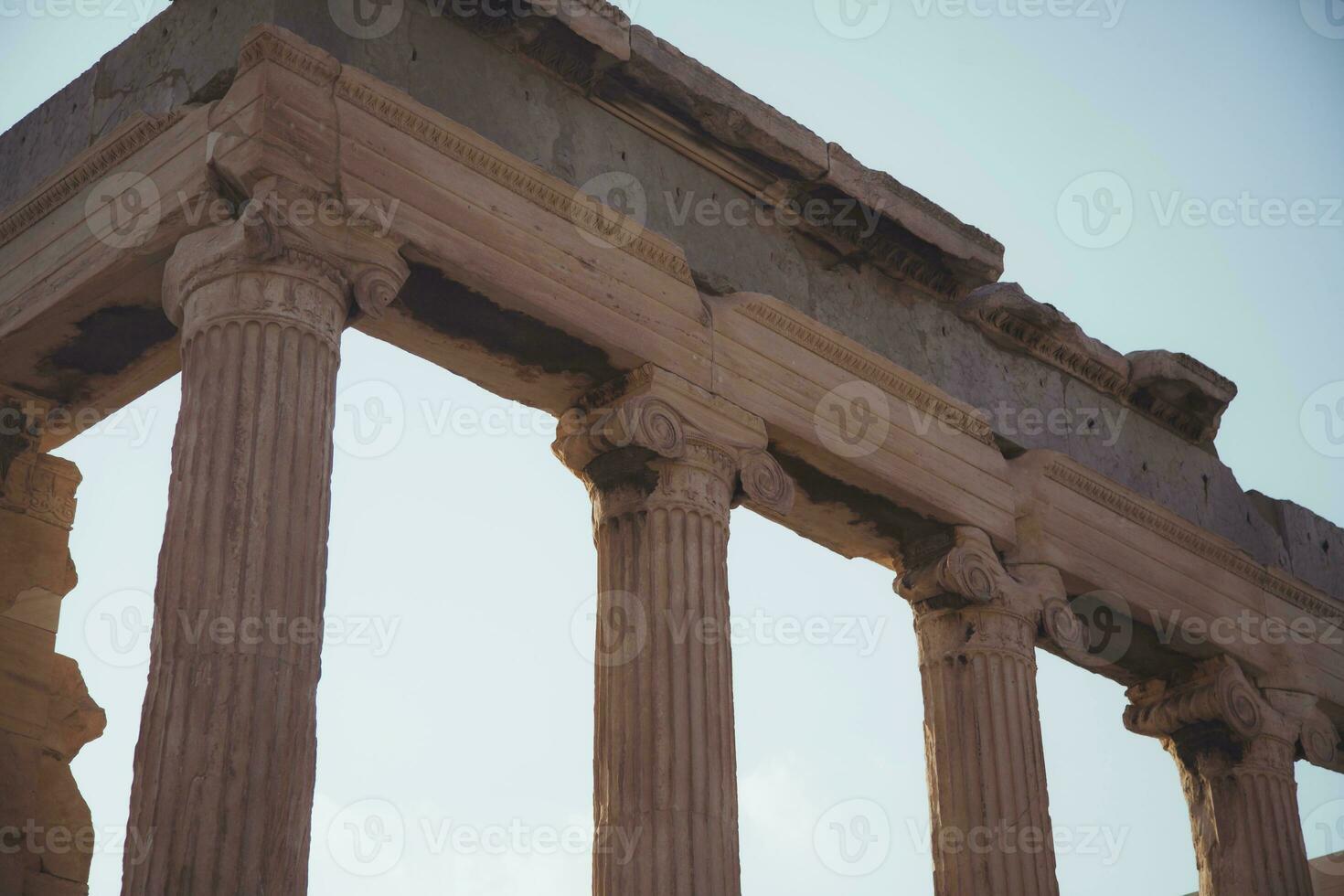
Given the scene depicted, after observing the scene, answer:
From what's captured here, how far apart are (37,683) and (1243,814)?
33.2ft

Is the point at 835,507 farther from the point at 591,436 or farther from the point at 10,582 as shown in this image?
the point at 10,582

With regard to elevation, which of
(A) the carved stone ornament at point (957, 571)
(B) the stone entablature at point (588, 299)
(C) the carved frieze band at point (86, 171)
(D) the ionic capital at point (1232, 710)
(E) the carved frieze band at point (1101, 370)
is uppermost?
(E) the carved frieze band at point (1101, 370)

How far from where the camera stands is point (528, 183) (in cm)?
1468

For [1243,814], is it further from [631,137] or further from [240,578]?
[240,578]

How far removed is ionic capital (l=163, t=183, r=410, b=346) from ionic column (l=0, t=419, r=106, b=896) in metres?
2.87

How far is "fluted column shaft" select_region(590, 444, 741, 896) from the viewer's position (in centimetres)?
1398

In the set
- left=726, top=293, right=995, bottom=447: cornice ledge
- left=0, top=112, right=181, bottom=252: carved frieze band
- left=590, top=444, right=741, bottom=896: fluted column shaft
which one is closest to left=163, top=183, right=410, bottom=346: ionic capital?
left=0, top=112, right=181, bottom=252: carved frieze band

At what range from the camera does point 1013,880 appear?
16.3 meters

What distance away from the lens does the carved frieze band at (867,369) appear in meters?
16.1

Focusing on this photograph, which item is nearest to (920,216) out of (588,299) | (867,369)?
(867,369)

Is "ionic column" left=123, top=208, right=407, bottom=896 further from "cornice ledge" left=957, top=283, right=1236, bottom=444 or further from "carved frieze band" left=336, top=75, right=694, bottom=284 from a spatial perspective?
"cornice ledge" left=957, top=283, right=1236, bottom=444

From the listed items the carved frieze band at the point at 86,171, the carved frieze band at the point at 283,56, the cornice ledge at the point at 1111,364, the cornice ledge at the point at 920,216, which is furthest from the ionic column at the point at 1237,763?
the carved frieze band at the point at 86,171

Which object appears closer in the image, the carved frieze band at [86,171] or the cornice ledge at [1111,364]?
the carved frieze band at [86,171]

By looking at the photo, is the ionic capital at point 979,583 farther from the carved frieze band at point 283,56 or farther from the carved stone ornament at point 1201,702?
the carved frieze band at point 283,56
